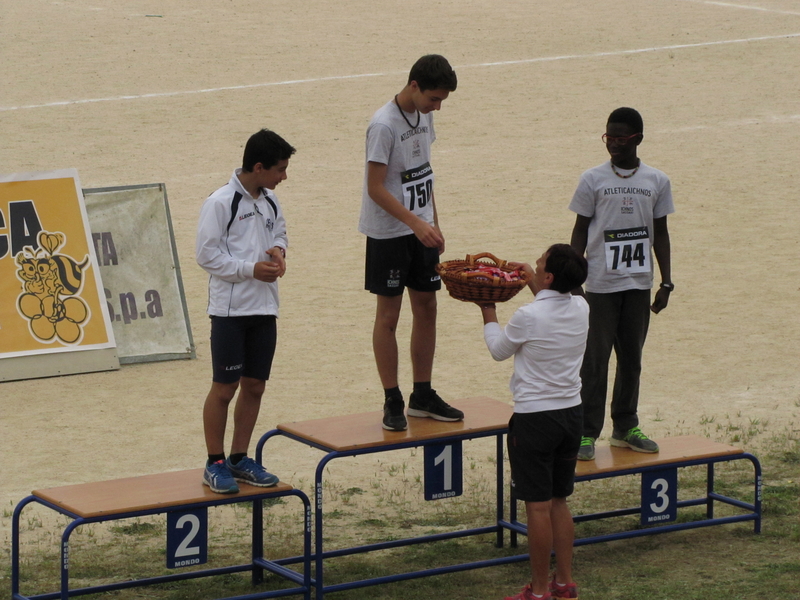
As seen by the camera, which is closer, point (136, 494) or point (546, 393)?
point (546, 393)

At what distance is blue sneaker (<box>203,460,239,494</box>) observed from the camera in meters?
6.22

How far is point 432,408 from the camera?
7164 mm

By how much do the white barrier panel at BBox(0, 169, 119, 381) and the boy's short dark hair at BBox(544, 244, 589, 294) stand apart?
6.31 m

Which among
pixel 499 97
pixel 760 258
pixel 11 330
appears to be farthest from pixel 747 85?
pixel 11 330

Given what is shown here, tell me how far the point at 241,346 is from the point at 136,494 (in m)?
0.82

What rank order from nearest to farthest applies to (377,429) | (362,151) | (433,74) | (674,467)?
1. (433,74)
2. (377,429)
3. (674,467)
4. (362,151)

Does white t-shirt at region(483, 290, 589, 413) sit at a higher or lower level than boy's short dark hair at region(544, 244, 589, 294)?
lower

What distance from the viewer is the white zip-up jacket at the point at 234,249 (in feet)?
20.0

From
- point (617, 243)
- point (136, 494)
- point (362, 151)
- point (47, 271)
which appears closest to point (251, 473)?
point (136, 494)

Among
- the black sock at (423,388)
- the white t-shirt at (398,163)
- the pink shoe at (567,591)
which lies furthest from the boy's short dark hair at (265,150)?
the pink shoe at (567,591)

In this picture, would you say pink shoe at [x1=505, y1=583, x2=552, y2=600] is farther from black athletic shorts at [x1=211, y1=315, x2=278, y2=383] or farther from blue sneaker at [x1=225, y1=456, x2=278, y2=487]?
black athletic shorts at [x1=211, y1=315, x2=278, y2=383]

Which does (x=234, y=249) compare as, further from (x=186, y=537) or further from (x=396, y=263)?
(x=186, y=537)

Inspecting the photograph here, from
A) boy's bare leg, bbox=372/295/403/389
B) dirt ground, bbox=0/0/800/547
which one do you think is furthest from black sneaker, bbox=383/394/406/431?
dirt ground, bbox=0/0/800/547

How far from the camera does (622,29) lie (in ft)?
103
